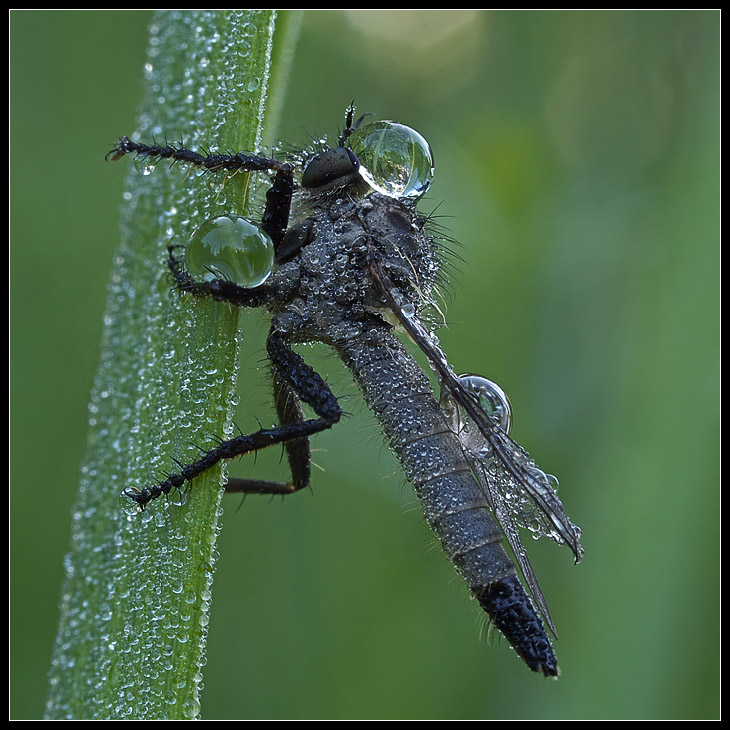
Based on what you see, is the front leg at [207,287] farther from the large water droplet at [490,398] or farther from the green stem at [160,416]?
the large water droplet at [490,398]

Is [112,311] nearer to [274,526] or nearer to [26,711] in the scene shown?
[274,526]

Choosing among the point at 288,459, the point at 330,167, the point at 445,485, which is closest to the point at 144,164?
the point at 330,167

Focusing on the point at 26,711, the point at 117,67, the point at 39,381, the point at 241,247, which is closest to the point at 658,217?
the point at 241,247

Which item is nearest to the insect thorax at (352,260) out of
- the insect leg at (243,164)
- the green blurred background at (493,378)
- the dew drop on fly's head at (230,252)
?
the insect leg at (243,164)

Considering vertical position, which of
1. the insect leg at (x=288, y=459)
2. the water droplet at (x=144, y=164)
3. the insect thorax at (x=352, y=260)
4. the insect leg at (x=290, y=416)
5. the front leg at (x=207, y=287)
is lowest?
the insect leg at (x=288, y=459)

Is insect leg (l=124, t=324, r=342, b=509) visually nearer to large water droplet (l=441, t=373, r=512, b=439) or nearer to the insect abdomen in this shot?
the insect abdomen

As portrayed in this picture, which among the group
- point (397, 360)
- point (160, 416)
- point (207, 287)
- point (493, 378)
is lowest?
point (493, 378)

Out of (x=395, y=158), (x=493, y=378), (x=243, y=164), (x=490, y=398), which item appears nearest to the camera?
(x=243, y=164)

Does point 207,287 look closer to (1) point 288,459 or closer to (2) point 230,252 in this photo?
(2) point 230,252
